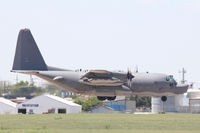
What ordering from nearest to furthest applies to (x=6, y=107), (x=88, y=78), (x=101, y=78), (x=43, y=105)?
(x=88, y=78) < (x=101, y=78) < (x=6, y=107) < (x=43, y=105)

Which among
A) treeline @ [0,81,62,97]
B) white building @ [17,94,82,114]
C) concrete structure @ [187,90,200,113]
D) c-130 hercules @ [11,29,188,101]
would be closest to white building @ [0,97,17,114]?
white building @ [17,94,82,114]

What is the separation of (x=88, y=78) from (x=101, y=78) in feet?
4.32

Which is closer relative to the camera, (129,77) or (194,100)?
(129,77)

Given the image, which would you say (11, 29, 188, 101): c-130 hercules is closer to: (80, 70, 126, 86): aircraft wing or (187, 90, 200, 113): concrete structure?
(80, 70, 126, 86): aircraft wing

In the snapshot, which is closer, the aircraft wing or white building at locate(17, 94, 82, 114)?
the aircraft wing

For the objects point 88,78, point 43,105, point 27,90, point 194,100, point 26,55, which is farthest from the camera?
point 27,90

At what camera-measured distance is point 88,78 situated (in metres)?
54.3

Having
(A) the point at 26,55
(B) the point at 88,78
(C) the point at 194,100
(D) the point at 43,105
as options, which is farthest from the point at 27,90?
(B) the point at 88,78

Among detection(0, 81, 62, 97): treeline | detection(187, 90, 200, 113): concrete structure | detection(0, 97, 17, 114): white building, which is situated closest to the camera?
detection(0, 97, 17, 114): white building

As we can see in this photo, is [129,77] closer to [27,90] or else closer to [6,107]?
[6,107]

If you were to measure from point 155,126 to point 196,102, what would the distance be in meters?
64.0

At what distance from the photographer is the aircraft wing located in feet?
178

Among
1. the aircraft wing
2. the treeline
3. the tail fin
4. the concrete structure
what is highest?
the tail fin

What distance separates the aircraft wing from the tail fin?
455 centimetres
